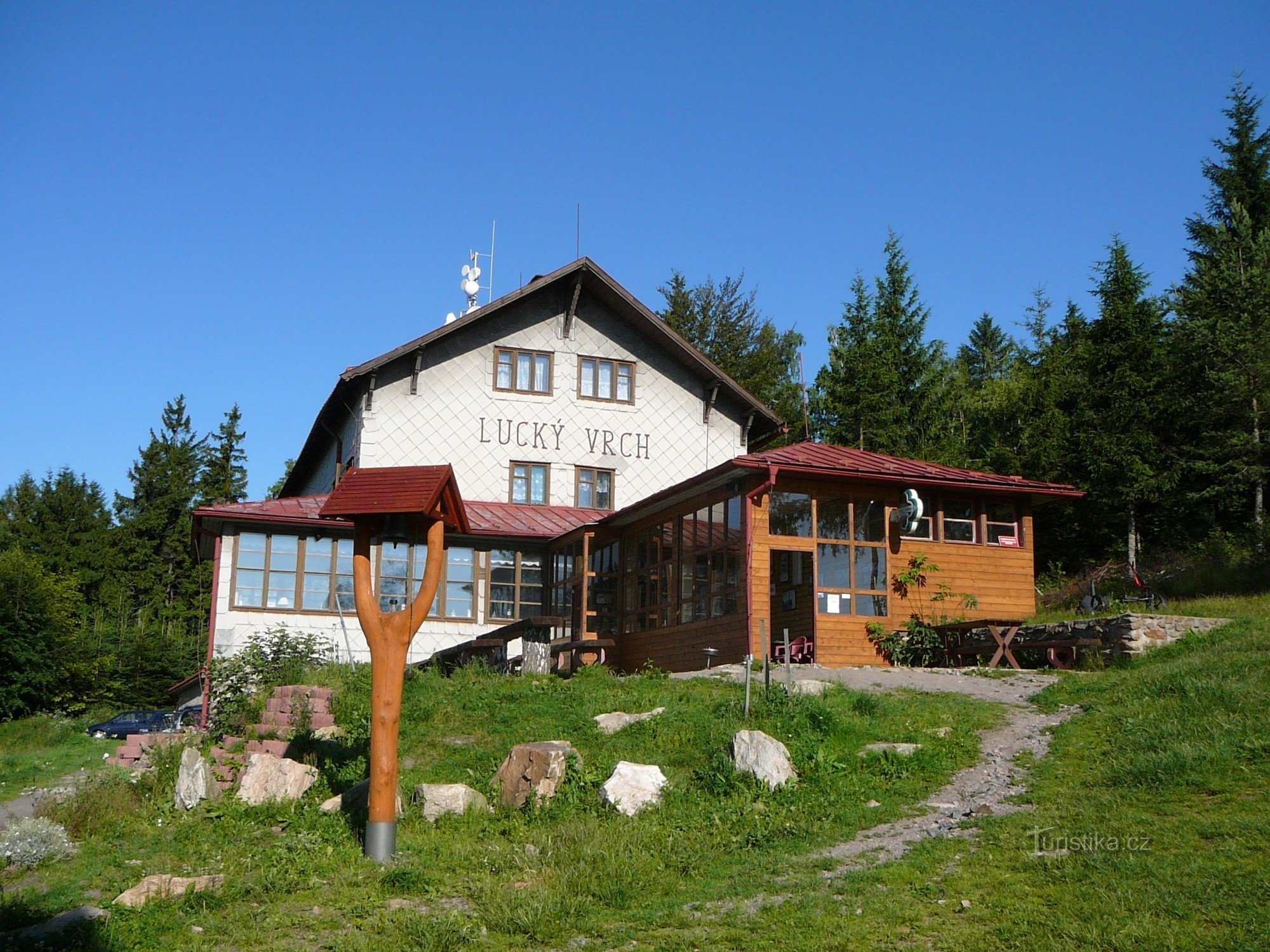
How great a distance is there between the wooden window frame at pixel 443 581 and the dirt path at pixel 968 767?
7.36m

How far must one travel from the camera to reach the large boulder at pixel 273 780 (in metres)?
12.0

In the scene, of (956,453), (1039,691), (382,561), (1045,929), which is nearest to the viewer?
(1045,929)

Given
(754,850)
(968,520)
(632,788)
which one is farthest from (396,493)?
(968,520)

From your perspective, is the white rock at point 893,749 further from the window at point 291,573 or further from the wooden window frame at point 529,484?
the wooden window frame at point 529,484

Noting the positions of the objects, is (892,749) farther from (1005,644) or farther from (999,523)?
(999,523)

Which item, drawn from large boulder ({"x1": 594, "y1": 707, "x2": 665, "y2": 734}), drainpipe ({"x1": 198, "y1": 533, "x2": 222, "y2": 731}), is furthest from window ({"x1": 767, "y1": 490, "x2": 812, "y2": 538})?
drainpipe ({"x1": 198, "y1": 533, "x2": 222, "y2": 731})

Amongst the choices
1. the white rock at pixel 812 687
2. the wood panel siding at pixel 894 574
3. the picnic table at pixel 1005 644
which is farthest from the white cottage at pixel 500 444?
the white rock at pixel 812 687

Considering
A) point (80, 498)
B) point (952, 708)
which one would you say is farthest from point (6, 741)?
point (80, 498)

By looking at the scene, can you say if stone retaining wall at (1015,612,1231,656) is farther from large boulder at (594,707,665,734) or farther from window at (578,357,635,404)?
window at (578,357,635,404)

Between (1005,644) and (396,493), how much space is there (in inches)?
454

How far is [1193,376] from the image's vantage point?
28.3 metres

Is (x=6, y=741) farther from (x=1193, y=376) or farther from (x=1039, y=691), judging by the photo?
(x=1193, y=376)

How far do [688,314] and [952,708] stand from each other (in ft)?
107

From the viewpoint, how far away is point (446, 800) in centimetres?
1117
